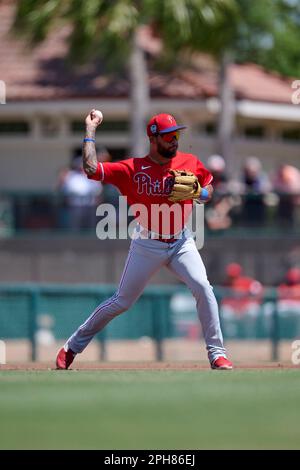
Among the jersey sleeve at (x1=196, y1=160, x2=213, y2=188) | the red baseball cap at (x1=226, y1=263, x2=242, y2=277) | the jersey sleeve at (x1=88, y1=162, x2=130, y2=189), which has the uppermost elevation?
the red baseball cap at (x1=226, y1=263, x2=242, y2=277)

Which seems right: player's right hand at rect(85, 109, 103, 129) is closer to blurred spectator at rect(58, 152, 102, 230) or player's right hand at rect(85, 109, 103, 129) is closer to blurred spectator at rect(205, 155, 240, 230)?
blurred spectator at rect(205, 155, 240, 230)

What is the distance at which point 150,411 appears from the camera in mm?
7812

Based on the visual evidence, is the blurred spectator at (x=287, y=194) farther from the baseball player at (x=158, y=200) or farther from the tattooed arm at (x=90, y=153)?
the tattooed arm at (x=90, y=153)

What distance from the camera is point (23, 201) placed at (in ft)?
70.5

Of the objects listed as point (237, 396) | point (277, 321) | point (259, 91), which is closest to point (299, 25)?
point (259, 91)

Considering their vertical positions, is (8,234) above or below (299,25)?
below

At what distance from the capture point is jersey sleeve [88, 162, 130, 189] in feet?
32.2

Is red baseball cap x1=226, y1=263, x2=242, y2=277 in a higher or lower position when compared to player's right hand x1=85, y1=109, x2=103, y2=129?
higher

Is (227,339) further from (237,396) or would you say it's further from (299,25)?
(299,25)

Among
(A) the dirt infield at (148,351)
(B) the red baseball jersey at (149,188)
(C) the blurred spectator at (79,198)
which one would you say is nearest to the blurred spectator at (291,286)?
(A) the dirt infield at (148,351)

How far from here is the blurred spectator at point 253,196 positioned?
21.0 meters

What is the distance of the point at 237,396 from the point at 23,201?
13487mm

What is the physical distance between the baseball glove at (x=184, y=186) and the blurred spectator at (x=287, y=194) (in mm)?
11189

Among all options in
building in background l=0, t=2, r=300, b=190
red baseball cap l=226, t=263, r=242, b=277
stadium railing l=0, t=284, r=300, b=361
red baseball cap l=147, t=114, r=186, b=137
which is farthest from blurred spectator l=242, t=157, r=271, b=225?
red baseball cap l=147, t=114, r=186, b=137
